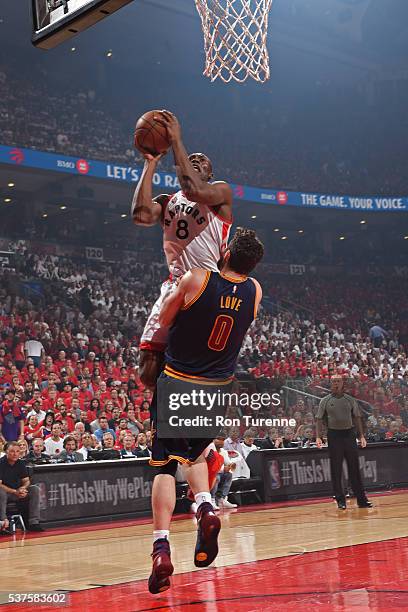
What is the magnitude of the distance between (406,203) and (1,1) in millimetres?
16115

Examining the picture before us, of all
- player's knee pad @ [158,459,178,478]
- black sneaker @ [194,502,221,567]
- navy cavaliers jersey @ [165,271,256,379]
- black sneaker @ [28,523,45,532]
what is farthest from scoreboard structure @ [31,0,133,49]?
black sneaker @ [28,523,45,532]

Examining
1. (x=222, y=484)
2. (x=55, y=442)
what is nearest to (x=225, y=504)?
(x=222, y=484)

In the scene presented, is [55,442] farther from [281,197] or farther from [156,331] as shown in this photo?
[281,197]

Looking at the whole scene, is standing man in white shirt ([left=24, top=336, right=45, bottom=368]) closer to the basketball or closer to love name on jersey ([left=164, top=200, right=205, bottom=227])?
love name on jersey ([left=164, top=200, right=205, bottom=227])

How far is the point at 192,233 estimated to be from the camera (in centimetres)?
488

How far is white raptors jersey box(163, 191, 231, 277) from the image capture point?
4.86m

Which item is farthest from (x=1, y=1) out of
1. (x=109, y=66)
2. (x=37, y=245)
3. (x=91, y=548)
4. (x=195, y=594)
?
(x=195, y=594)

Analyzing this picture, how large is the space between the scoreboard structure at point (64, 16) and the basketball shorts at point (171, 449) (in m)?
2.42

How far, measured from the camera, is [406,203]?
2981 centimetres

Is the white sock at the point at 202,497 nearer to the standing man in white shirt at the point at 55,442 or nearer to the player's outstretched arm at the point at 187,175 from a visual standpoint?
the player's outstretched arm at the point at 187,175

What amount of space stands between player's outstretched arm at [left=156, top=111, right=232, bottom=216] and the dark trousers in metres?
6.11

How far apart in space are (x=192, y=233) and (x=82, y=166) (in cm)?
1919

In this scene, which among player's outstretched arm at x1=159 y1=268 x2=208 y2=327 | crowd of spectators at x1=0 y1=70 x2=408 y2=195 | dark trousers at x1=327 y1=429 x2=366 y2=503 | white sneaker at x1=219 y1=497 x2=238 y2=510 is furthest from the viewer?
crowd of spectators at x1=0 y1=70 x2=408 y2=195

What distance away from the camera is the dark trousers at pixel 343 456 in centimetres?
1003
